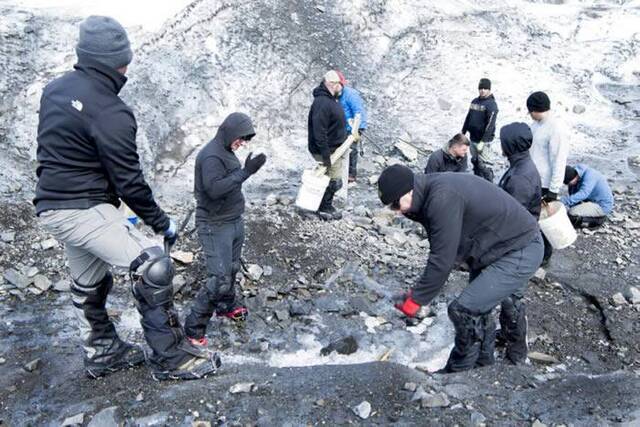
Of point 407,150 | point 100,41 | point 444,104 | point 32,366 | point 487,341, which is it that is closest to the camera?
point 100,41

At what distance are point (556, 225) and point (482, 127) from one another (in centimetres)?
364

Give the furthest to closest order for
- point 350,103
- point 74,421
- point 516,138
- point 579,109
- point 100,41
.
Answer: point 579,109
point 350,103
point 516,138
point 74,421
point 100,41

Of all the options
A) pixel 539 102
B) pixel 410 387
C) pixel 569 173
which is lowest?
pixel 410 387

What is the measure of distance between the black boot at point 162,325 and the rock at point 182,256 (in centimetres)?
180

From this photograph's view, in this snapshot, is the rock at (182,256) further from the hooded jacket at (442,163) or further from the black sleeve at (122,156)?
the hooded jacket at (442,163)

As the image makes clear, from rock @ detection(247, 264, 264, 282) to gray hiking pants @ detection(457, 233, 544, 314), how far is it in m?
2.39

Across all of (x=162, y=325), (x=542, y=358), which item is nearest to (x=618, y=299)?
(x=542, y=358)

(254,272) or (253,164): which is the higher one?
(253,164)

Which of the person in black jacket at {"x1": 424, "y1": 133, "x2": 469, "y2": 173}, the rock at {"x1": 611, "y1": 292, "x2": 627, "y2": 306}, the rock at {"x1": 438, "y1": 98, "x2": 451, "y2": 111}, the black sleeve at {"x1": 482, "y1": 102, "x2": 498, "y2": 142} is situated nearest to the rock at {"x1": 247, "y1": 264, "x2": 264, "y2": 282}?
the person in black jacket at {"x1": 424, "y1": 133, "x2": 469, "y2": 173}

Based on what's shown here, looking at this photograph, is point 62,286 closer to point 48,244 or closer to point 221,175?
point 48,244

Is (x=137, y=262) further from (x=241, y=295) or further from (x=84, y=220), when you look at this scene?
(x=241, y=295)

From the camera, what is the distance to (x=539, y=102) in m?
5.86

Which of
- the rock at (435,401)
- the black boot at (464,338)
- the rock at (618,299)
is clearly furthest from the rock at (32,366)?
the rock at (618,299)

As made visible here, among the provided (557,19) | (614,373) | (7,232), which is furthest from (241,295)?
(557,19)
